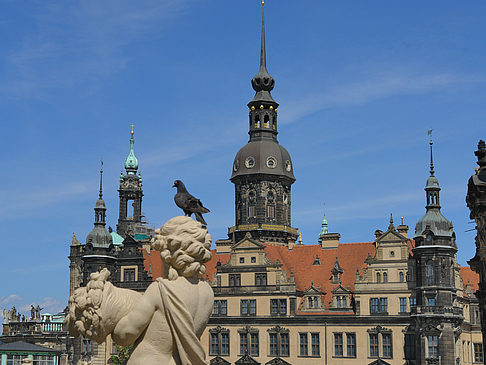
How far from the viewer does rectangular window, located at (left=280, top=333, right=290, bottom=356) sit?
56094 mm

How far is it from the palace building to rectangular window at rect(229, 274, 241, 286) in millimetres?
76

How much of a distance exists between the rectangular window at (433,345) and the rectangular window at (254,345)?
12.8 meters

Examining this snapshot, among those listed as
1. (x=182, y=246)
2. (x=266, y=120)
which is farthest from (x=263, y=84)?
(x=182, y=246)

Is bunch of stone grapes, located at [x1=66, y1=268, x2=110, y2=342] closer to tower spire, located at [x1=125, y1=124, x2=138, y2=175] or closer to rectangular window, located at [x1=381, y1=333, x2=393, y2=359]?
rectangular window, located at [x1=381, y1=333, x2=393, y2=359]

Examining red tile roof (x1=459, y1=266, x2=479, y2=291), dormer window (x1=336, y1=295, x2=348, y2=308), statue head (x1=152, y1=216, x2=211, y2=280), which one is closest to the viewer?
statue head (x1=152, y1=216, x2=211, y2=280)

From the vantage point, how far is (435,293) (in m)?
52.0

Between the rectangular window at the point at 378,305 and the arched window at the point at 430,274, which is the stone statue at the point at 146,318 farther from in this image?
the rectangular window at the point at 378,305

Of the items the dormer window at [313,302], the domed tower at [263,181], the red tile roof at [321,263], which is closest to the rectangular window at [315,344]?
the dormer window at [313,302]

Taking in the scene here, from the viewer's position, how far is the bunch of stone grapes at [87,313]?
600 cm

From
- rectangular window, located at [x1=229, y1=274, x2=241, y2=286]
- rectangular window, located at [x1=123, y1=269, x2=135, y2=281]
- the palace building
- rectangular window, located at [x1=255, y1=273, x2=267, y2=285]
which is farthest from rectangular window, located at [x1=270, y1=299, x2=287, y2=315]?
rectangular window, located at [x1=123, y1=269, x2=135, y2=281]

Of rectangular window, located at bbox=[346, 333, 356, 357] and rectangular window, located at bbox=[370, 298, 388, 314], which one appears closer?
rectangular window, located at bbox=[370, 298, 388, 314]

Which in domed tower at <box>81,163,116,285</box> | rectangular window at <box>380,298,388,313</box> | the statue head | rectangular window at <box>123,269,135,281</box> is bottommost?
the statue head

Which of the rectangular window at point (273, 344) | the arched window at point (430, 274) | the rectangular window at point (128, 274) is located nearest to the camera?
the arched window at point (430, 274)

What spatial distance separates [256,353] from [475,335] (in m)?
16.4
